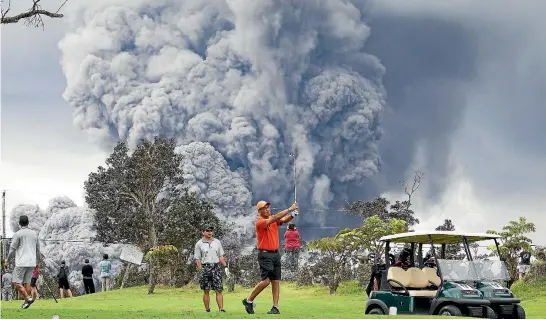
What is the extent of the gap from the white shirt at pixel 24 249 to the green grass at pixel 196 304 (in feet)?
2.81

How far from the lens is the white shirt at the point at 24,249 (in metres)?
15.1

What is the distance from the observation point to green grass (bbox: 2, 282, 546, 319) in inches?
566

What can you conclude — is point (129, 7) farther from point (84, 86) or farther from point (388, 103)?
point (388, 103)

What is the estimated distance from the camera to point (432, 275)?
579 inches

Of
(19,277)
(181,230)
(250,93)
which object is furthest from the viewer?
(250,93)

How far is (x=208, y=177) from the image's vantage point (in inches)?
3733

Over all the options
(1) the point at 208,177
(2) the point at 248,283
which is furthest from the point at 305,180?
(2) the point at 248,283

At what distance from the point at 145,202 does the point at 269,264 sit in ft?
80.7

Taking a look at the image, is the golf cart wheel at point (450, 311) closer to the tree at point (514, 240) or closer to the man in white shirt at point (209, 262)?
the man in white shirt at point (209, 262)

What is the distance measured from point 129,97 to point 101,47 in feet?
24.4

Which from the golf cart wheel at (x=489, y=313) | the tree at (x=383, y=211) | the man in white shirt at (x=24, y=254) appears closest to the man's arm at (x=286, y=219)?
the golf cart wheel at (x=489, y=313)

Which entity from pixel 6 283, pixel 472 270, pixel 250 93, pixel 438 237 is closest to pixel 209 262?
pixel 438 237

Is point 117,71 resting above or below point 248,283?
above

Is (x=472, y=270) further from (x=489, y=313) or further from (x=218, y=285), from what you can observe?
(x=218, y=285)
